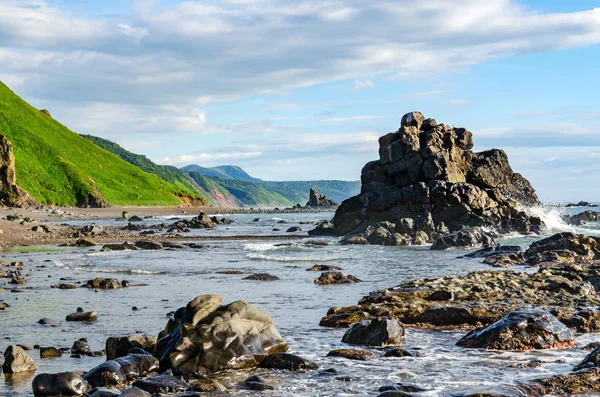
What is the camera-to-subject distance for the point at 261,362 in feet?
50.0

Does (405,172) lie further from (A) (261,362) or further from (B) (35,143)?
(B) (35,143)

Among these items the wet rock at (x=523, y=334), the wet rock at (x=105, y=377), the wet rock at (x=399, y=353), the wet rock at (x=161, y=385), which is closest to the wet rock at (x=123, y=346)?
the wet rock at (x=105, y=377)

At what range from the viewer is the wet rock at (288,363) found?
14805 mm

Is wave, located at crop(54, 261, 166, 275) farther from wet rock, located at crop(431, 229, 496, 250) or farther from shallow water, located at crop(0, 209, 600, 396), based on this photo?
wet rock, located at crop(431, 229, 496, 250)

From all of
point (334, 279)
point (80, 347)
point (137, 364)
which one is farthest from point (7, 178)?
point (137, 364)

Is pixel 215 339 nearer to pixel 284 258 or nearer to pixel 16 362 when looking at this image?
pixel 16 362

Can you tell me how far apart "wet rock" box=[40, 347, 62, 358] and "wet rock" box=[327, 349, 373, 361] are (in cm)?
623

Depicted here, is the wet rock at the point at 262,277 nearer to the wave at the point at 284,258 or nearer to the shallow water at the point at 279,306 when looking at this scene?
the shallow water at the point at 279,306

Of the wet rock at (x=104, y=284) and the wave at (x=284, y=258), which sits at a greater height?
the wet rock at (x=104, y=284)

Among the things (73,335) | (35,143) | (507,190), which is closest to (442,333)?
(73,335)

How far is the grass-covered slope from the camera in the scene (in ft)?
492

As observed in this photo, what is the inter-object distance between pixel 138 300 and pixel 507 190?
63.4m

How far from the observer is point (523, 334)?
16.7 m

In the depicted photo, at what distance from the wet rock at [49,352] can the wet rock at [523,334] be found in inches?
380
